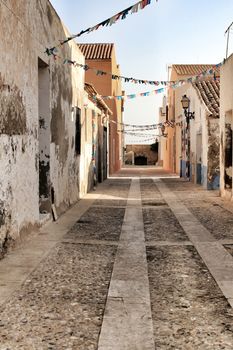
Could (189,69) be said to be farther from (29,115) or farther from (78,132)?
(29,115)

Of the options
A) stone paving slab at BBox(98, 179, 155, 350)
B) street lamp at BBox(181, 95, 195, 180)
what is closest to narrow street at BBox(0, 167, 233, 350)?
stone paving slab at BBox(98, 179, 155, 350)

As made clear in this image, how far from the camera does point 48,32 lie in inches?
331

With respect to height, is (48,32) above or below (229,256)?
above

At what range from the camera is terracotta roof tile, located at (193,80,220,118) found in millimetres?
17016

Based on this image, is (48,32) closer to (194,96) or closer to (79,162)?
(79,162)

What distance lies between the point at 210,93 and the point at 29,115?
42.9 feet

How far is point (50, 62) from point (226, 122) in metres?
6.43

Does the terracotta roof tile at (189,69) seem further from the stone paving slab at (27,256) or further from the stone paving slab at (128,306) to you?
the stone paving slab at (128,306)

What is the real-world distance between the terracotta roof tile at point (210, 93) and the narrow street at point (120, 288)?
30.6 feet

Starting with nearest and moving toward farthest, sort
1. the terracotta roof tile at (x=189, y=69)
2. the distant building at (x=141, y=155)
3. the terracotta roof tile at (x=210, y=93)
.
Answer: the terracotta roof tile at (x=210, y=93)
the terracotta roof tile at (x=189, y=69)
the distant building at (x=141, y=155)

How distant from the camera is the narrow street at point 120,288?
324 centimetres

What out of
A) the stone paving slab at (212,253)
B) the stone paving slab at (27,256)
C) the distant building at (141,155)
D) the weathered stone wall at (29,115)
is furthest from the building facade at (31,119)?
the distant building at (141,155)

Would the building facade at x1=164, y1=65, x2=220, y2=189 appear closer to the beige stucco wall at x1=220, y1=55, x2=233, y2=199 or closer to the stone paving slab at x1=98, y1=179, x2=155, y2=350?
the beige stucco wall at x1=220, y1=55, x2=233, y2=199

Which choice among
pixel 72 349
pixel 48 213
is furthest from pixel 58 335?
pixel 48 213
